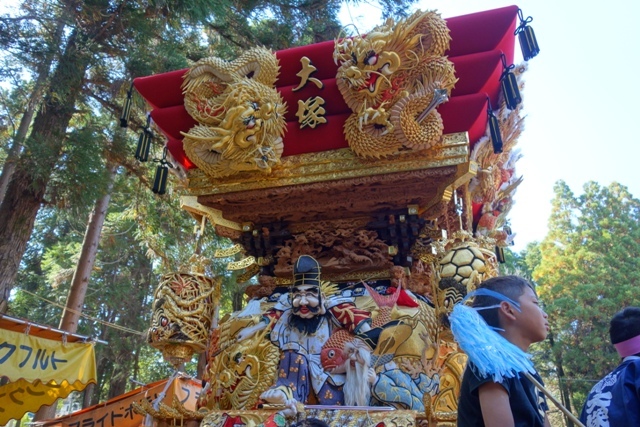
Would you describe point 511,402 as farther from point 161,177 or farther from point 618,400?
point 161,177

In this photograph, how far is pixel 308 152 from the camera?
5160mm

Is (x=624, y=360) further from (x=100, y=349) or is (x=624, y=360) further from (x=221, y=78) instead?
(x=100, y=349)

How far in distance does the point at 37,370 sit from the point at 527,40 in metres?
6.96

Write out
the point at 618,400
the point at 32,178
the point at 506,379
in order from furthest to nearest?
the point at 32,178 → the point at 618,400 → the point at 506,379

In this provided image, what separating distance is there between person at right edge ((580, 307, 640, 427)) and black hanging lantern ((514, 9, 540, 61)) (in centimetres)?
279

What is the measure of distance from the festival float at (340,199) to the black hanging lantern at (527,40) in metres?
0.02

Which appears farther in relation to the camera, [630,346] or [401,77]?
[401,77]

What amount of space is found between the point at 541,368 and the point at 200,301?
16815 millimetres

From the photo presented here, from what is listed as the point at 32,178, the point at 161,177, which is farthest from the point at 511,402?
the point at 32,178

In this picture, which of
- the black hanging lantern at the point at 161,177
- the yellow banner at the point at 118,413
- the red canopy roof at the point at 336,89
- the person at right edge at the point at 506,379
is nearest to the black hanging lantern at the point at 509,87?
the red canopy roof at the point at 336,89

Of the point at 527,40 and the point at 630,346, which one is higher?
the point at 527,40

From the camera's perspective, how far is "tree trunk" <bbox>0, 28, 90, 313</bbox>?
6648 millimetres

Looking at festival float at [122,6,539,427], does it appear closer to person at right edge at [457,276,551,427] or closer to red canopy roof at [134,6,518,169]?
red canopy roof at [134,6,518,169]

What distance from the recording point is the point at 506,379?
5.22 feet
